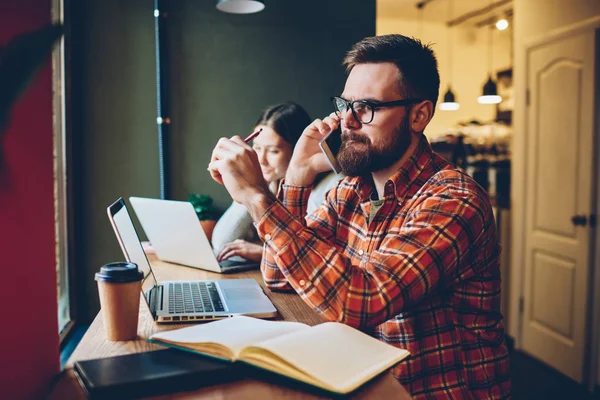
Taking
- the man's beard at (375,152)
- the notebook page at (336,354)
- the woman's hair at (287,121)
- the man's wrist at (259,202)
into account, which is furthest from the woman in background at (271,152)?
the notebook page at (336,354)

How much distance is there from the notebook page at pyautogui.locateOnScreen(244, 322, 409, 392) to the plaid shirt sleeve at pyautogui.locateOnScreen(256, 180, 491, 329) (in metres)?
0.11

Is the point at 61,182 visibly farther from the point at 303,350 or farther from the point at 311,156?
the point at 303,350

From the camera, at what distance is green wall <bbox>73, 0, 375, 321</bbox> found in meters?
2.67

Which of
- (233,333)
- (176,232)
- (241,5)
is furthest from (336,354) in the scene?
(241,5)

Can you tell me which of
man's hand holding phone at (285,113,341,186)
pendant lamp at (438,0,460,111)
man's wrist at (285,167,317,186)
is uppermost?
pendant lamp at (438,0,460,111)

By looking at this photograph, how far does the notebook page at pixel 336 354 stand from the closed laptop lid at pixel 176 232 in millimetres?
782

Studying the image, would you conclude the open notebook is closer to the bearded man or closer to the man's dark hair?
the bearded man

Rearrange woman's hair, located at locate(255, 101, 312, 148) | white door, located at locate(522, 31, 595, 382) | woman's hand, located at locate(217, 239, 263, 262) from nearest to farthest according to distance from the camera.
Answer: woman's hand, located at locate(217, 239, 263, 262) < woman's hair, located at locate(255, 101, 312, 148) < white door, located at locate(522, 31, 595, 382)

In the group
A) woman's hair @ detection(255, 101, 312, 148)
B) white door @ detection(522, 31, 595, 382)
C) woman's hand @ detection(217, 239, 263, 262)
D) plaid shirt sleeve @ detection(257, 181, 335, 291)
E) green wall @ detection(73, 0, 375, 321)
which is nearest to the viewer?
plaid shirt sleeve @ detection(257, 181, 335, 291)

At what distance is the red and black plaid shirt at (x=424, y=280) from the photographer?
1064 mm

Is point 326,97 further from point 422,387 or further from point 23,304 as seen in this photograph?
point 23,304

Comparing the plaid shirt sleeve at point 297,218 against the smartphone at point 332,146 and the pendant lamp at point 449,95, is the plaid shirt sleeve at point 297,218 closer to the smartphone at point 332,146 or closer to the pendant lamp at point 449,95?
the smartphone at point 332,146

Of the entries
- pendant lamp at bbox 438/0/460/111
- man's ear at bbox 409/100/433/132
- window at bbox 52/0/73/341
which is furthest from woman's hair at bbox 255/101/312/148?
pendant lamp at bbox 438/0/460/111

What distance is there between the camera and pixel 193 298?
1.31 meters
